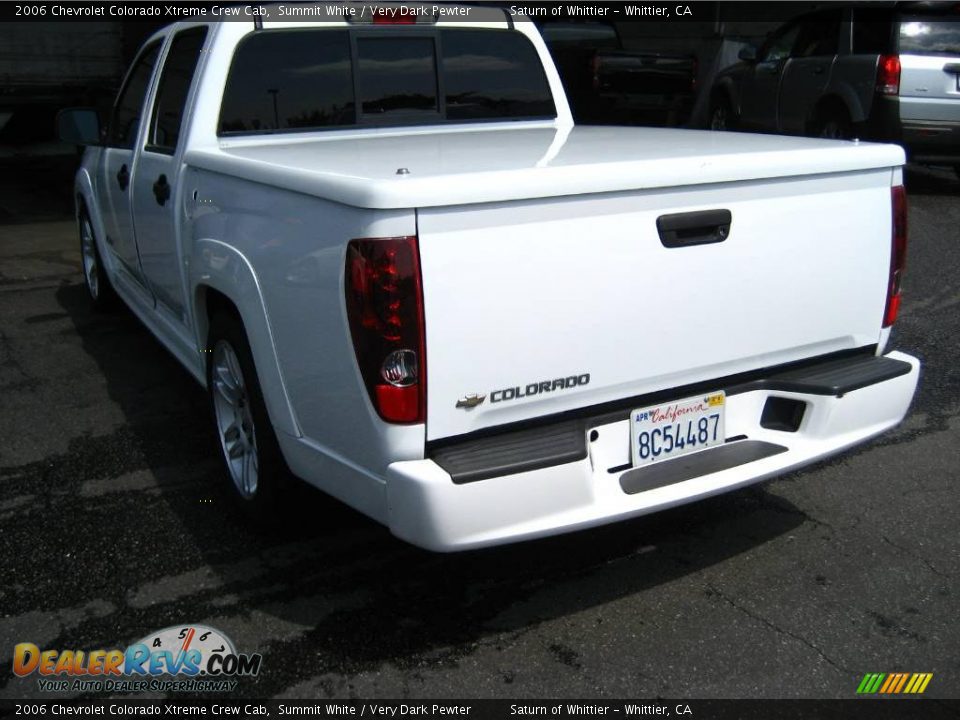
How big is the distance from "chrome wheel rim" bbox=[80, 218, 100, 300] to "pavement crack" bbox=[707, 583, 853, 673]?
4631 millimetres

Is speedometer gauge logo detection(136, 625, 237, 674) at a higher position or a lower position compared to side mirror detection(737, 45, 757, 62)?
lower

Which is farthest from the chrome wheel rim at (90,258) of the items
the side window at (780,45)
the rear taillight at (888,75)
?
the side window at (780,45)

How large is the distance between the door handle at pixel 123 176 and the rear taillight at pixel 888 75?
7356 mm

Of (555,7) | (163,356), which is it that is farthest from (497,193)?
(555,7)

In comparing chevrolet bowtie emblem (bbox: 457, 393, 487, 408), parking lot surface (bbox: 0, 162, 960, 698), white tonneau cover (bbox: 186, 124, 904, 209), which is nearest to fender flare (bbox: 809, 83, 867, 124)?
parking lot surface (bbox: 0, 162, 960, 698)

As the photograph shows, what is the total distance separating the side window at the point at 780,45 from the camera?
37.9 ft

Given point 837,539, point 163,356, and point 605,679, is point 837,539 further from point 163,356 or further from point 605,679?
point 163,356

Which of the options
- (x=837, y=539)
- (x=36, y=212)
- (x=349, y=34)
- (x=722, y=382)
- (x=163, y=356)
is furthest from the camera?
(x=36, y=212)

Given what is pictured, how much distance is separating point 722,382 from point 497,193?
1.03m

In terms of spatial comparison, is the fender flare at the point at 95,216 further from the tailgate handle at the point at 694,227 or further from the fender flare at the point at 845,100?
the fender flare at the point at 845,100

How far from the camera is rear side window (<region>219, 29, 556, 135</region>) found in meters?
4.13

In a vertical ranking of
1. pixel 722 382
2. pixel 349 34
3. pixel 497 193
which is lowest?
pixel 722 382

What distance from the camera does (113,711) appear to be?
9.13ft

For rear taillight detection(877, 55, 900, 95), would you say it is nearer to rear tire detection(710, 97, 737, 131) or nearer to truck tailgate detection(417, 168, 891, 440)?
rear tire detection(710, 97, 737, 131)
